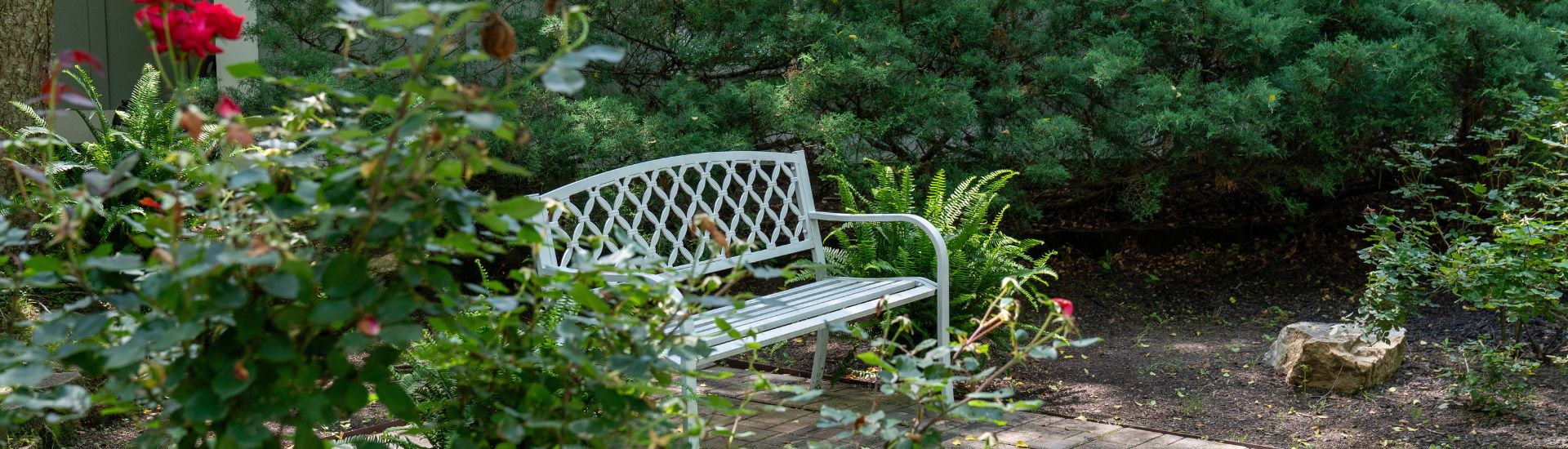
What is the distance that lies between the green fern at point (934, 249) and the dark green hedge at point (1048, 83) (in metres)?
0.60

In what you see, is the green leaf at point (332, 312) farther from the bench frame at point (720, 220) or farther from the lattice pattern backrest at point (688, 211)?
the bench frame at point (720, 220)

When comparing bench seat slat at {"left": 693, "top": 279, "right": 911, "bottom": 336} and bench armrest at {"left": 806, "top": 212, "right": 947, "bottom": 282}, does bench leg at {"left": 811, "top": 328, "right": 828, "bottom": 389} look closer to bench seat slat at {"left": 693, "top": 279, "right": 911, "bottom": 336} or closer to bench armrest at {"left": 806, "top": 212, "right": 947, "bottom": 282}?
bench seat slat at {"left": 693, "top": 279, "right": 911, "bottom": 336}

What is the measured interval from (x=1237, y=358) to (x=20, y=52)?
4746mm

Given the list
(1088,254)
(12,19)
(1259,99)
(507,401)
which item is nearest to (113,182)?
(507,401)

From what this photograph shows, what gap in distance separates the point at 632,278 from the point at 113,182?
0.79 meters

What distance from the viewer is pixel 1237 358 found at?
4.69m

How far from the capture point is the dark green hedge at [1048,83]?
17.0 ft

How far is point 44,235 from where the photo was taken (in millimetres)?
4535

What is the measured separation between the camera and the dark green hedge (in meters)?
5.19

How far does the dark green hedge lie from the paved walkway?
1344 millimetres

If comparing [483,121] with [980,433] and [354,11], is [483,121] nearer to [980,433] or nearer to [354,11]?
[354,11]

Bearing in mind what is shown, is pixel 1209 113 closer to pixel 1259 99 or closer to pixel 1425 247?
pixel 1259 99

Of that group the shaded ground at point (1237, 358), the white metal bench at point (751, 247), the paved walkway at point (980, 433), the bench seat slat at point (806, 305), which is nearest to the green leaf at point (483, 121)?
the white metal bench at point (751, 247)

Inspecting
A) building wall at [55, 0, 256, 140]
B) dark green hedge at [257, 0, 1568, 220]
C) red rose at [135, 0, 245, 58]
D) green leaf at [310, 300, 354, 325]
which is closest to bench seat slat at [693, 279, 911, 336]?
dark green hedge at [257, 0, 1568, 220]
